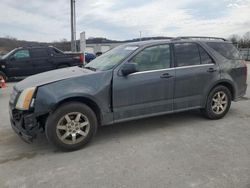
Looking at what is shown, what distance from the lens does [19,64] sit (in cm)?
1194

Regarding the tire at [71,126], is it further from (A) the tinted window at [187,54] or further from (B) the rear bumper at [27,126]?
(A) the tinted window at [187,54]

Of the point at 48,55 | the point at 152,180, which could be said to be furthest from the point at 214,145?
the point at 48,55

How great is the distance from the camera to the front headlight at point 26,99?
361 centimetres

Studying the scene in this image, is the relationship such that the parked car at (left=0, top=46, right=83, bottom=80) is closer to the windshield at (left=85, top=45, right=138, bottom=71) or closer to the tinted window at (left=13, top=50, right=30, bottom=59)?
the tinted window at (left=13, top=50, right=30, bottom=59)

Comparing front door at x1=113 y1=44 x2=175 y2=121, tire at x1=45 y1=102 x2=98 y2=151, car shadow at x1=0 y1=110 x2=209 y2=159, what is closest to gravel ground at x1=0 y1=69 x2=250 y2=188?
car shadow at x1=0 y1=110 x2=209 y2=159

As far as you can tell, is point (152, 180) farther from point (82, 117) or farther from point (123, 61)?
point (123, 61)

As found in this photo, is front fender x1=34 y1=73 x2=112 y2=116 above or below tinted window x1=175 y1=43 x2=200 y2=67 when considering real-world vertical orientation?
below

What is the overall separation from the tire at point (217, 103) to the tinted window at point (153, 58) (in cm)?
128

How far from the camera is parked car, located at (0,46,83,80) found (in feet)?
38.7

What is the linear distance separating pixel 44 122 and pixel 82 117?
1.99 feet

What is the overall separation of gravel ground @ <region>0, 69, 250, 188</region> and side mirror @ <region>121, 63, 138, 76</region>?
3.86ft

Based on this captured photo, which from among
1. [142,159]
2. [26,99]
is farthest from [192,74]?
[26,99]

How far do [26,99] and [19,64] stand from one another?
30.3 feet

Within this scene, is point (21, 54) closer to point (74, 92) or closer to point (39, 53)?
point (39, 53)
